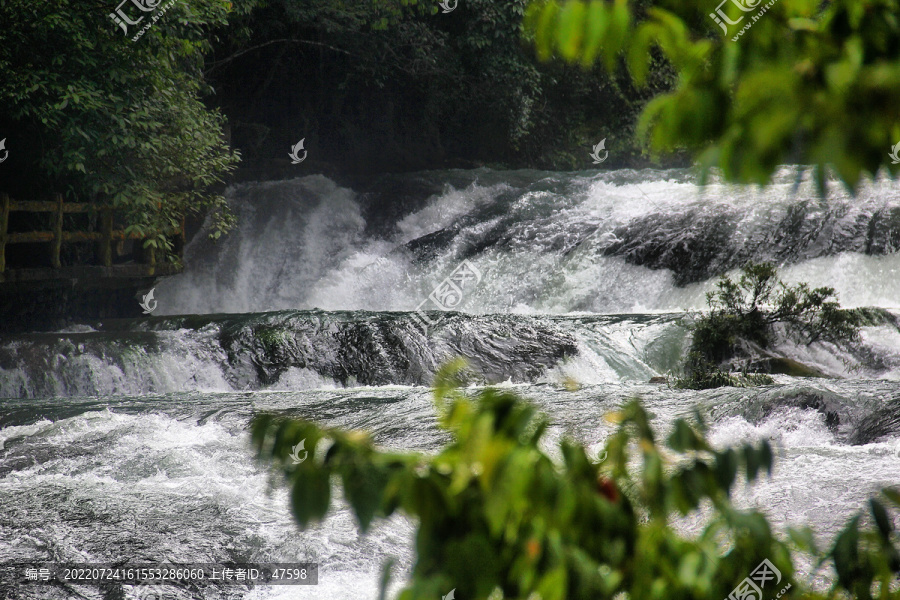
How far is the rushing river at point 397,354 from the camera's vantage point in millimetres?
4453

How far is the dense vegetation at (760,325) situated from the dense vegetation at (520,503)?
8037 millimetres

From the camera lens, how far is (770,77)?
0.86m

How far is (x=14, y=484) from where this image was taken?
200 inches

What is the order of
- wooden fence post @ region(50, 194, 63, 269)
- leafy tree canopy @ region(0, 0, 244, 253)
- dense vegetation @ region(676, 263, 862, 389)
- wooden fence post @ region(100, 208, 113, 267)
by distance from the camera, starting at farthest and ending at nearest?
1. wooden fence post @ region(100, 208, 113, 267)
2. wooden fence post @ region(50, 194, 63, 269)
3. leafy tree canopy @ region(0, 0, 244, 253)
4. dense vegetation @ region(676, 263, 862, 389)

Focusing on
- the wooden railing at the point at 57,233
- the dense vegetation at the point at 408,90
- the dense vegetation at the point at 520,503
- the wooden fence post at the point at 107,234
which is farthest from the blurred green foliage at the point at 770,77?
the dense vegetation at the point at 408,90

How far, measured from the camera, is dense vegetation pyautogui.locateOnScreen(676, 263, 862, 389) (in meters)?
8.89

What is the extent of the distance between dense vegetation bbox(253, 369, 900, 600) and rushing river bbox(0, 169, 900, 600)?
14 cm

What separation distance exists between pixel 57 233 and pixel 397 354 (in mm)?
4997

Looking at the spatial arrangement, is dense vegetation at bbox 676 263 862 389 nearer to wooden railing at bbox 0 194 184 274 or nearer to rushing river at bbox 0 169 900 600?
rushing river at bbox 0 169 900 600

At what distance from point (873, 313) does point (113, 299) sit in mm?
11061

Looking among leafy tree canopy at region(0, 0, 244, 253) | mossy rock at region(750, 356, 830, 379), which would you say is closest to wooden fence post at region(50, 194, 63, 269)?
leafy tree canopy at region(0, 0, 244, 253)

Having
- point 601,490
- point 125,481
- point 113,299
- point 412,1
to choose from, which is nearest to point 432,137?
point 412,1

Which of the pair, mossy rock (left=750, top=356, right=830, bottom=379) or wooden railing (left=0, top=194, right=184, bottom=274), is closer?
mossy rock (left=750, top=356, right=830, bottom=379)

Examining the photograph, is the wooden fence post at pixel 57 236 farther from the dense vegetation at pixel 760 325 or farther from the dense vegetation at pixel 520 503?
the dense vegetation at pixel 520 503
